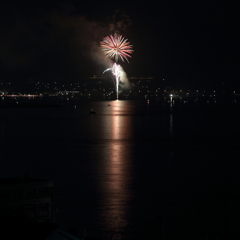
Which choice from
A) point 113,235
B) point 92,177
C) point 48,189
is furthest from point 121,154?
point 48,189

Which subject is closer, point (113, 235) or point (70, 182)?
point (113, 235)

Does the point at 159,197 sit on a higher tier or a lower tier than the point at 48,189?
lower

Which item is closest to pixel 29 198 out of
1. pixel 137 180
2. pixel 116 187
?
pixel 116 187

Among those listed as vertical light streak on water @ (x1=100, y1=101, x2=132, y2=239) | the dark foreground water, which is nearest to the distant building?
the dark foreground water

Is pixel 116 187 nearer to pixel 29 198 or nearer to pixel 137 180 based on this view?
pixel 137 180

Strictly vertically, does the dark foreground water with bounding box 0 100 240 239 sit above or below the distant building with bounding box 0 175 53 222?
below

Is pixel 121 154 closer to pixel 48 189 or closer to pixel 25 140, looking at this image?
pixel 25 140

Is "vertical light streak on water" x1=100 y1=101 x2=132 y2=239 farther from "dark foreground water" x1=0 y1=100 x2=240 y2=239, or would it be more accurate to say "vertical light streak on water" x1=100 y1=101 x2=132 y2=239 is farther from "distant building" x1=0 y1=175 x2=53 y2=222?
"distant building" x1=0 y1=175 x2=53 y2=222
